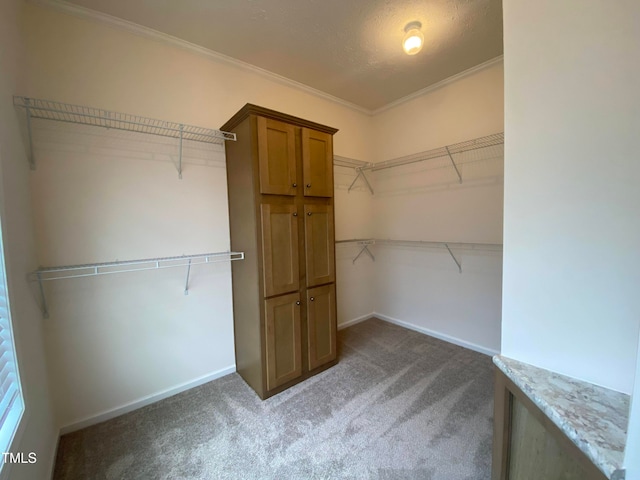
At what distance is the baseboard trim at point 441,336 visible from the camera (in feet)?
8.24

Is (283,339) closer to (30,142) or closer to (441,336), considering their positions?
(441,336)

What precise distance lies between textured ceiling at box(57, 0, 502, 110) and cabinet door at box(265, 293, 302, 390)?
6.65 feet

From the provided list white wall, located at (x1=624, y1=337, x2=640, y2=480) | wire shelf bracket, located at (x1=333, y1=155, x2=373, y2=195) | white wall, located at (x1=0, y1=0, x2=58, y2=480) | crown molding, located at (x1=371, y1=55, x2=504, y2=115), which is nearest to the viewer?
white wall, located at (x1=624, y1=337, x2=640, y2=480)

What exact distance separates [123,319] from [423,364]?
249cm

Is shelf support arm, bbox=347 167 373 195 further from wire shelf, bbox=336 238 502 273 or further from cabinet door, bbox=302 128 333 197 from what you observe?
cabinet door, bbox=302 128 333 197

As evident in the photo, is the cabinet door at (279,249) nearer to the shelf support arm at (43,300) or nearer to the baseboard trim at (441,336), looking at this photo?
the shelf support arm at (43,300)

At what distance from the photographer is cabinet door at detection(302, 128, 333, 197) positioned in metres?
2.08

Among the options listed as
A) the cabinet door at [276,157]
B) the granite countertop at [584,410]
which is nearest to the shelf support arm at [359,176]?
the cabinet door at [276,157]

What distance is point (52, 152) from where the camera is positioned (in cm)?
157

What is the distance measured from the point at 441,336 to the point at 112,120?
3.52 m

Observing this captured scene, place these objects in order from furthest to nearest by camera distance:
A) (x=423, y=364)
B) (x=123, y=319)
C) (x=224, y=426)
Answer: (x=423, y=364), (x=123, y=319), (x=224, y=426)

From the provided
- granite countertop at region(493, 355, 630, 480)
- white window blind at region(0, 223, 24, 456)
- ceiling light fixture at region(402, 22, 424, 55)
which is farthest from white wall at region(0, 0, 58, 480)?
ceiling light fixture at region(402, 22, 424, 55)

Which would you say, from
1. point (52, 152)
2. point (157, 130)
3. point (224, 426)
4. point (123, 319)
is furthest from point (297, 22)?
point (224, 426)

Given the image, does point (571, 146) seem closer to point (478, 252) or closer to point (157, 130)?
point (478, 252)
